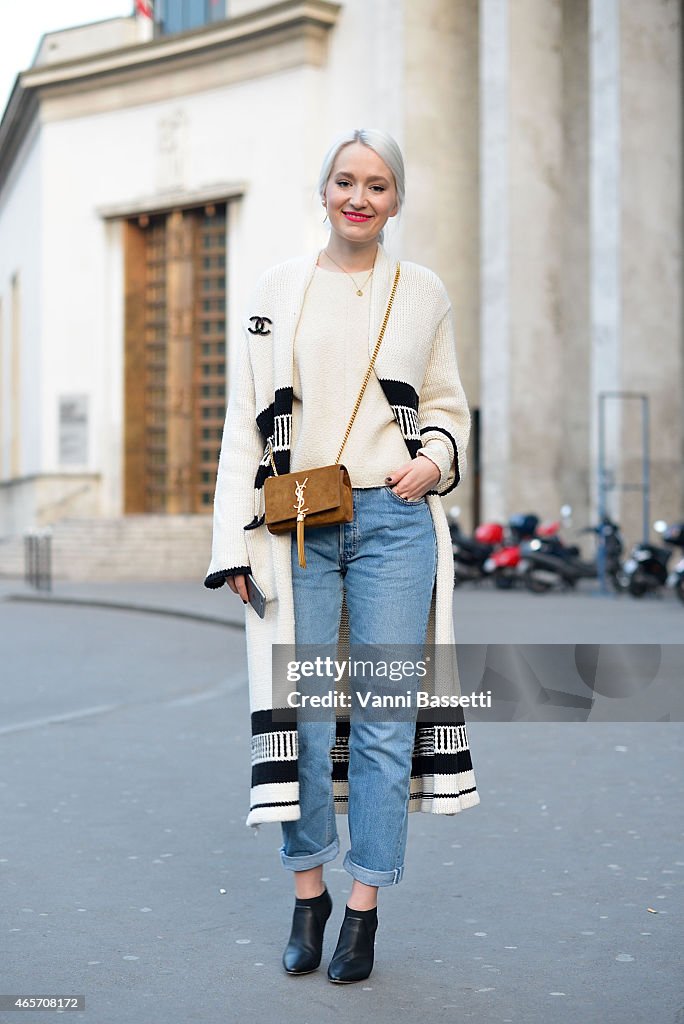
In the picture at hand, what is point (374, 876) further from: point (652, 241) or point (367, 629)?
point (652, 241)

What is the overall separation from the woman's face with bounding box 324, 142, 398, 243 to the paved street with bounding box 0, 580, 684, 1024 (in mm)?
918

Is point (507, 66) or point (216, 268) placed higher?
point (507, 66)

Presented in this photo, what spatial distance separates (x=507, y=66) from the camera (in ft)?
83.0

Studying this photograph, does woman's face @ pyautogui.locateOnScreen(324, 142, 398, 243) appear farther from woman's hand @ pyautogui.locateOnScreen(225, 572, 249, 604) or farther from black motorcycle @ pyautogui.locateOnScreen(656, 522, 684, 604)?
black motorcycle @ pyautogui.locateOnScreen(656, 522, 684, 604)

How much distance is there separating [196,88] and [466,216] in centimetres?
788

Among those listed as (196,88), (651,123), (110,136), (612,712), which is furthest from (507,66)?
(612,712)

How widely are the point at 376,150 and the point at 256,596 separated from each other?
1.06 m

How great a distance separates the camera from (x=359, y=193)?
133 inches

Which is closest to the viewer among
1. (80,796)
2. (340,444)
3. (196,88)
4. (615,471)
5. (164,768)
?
(340,444)

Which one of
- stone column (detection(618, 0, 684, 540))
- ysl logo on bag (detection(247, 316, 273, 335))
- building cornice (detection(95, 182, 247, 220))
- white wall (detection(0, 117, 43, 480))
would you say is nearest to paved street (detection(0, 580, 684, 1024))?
ysl logo on bag (detection(247, 316, 273, 335))

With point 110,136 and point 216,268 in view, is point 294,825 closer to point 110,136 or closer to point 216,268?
point 216,268

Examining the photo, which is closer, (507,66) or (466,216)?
(507,66)

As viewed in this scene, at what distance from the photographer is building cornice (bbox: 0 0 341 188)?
98.4 ft

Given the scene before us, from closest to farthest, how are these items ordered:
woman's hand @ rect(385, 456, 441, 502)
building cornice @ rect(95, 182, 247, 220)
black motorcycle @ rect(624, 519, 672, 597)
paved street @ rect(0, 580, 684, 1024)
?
paved street @ rect(0, 580, 684, 1024) < woman's hand @ rect(385, 456, 441, 502) < black motorcycle @ rect(624, 519, 672, 597) < building cornice @ rect(95, 182, 247, 220)
